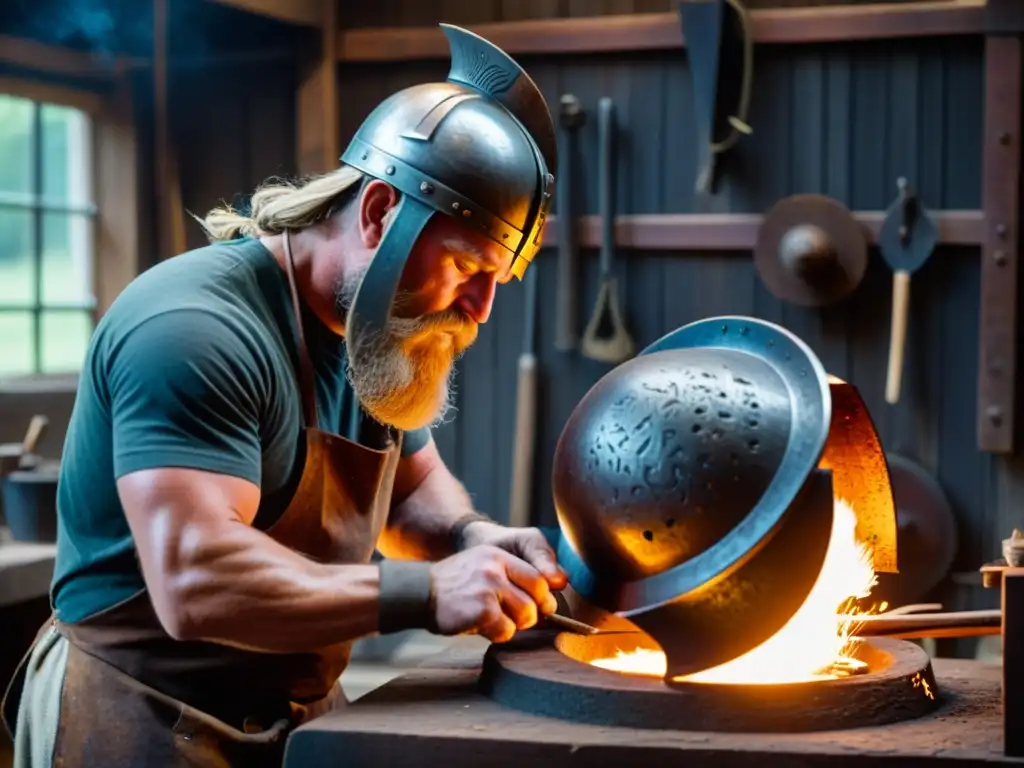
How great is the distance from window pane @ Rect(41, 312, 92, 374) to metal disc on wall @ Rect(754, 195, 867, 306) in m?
2.51

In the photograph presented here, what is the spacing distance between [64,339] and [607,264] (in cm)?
202

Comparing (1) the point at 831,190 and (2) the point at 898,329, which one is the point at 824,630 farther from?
(1) the point at 831,190

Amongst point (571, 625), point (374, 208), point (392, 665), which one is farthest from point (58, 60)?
point (571, 625)

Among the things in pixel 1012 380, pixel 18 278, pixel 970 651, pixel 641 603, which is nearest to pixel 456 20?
pixel 18 278

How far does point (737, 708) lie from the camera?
2.04 metres

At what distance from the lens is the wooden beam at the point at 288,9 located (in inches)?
187

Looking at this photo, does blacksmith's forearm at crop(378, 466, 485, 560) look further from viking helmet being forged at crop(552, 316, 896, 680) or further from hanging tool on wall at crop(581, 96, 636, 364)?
hanging tool on wall at crop(581, 96, 636, 364)

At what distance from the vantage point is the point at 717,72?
4871mm

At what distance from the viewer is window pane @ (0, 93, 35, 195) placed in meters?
5.04

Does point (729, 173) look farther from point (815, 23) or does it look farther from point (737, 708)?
point (737, 708)

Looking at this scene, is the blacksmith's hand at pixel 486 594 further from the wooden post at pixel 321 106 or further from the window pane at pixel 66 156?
the window pane at pixel 66 156

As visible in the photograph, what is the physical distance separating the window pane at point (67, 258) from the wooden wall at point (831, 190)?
144cm

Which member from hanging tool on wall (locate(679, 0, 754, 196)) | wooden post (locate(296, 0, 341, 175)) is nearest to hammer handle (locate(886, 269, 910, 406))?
hanging tool on wall (locate(679, 0, 754, 196))

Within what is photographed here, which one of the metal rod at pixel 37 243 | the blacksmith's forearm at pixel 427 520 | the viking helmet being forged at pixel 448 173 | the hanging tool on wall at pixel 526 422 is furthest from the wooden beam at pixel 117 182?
the viking helmet being forged at pixel 448 173
